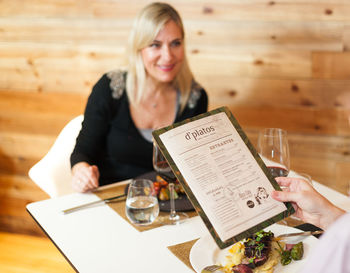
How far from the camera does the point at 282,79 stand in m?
2.47

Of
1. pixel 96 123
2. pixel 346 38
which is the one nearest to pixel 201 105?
pixel 96 123

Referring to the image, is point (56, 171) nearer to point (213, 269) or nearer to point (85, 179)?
point (85, 179)

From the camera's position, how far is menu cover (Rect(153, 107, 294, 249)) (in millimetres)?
1022

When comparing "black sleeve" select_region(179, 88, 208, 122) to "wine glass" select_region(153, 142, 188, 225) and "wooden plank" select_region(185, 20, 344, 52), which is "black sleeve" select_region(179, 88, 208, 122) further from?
"wine glass" select_region(153, 142, 188, 225)

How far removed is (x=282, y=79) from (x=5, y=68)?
1.95m

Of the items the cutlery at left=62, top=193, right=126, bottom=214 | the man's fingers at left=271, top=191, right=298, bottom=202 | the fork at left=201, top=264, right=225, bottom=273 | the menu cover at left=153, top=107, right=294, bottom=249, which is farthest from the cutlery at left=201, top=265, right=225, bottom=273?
the cutlery at left=62, top=193, right=126, bottom=214

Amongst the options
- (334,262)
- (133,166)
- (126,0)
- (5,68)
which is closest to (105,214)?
(133,166)

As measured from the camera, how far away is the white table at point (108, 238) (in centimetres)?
116

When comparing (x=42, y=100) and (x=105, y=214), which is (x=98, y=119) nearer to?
(x=105, y=214)

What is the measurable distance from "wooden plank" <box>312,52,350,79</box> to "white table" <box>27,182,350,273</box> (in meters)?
0.99

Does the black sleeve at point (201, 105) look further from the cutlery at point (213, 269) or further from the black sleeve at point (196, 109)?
the cutlery at point (213, 269)

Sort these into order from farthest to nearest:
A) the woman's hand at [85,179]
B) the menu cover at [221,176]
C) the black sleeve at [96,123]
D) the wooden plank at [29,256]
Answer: the wooden plank at [29,256]
the black sleeve at [96,123]
the woman's hand at [85,179]
the menu cover at [221,176]

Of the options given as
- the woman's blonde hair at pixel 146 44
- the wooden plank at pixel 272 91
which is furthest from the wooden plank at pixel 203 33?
the woman's blonde hair at pixel 146 44

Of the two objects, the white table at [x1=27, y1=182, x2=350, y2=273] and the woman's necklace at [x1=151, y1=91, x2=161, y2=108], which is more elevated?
the woman's necklace at [x1=151, y1=91, x2=161, y2=108]
